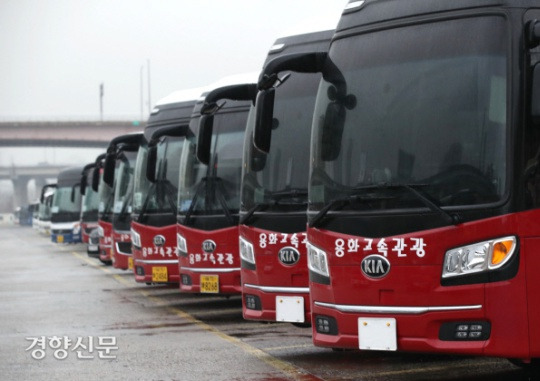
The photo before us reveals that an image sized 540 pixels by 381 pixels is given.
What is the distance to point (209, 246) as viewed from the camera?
14758mm

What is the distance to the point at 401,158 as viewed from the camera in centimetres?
820

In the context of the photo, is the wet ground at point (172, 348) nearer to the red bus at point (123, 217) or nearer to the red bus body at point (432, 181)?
the red bus body at point (432, 181)

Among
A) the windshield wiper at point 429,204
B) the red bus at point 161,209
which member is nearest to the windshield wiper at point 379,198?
the windshield wiper at point 429,204

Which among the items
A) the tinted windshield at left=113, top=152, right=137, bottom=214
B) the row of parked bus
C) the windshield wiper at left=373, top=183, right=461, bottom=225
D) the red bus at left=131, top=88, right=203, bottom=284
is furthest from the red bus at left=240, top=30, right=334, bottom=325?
the tinted windshield at left=113, top=152, right=137, bottom=214

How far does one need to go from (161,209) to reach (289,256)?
6.66 metres

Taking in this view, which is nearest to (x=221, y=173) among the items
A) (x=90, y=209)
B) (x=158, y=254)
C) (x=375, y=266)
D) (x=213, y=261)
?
(x=213, y=261)

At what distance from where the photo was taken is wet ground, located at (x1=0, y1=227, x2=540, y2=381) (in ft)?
32.8

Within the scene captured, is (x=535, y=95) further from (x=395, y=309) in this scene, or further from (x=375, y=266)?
Answer: (x=395, y=309)

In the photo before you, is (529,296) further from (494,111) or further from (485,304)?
(494,111)

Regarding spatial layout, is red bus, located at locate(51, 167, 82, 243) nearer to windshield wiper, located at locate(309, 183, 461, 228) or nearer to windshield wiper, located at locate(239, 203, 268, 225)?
windshield wiper, located at locate(239, 203, 268, 225)

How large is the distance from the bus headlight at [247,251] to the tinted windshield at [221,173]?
2.76m

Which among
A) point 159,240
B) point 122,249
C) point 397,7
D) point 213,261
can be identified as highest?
point 397,7

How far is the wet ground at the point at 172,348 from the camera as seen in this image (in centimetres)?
1000

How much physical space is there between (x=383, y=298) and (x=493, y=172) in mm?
1178
